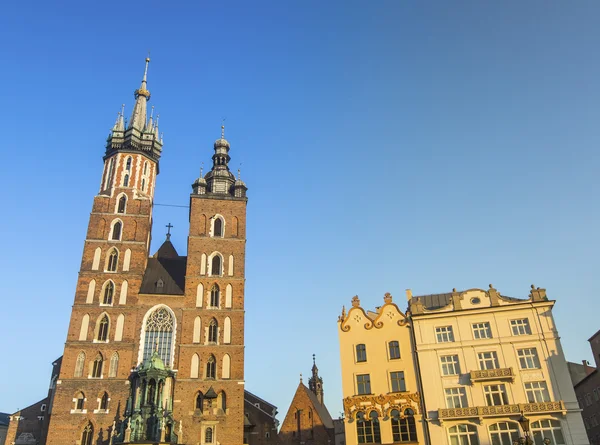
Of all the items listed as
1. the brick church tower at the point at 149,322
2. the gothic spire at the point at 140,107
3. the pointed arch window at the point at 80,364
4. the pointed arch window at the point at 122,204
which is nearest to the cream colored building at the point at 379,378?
the brick church tower at the point at 149,322

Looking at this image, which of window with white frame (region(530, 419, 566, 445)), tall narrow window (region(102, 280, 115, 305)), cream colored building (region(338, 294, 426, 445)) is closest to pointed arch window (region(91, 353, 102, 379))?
tall narrow window (region(102, 280, 115, 305))

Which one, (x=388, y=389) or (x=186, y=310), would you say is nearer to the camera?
(x=388, y=389)

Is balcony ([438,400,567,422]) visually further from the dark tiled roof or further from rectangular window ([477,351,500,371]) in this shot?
the dark tiled roof

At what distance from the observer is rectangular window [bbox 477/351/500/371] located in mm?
31500

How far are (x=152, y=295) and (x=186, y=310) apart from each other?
315 cm

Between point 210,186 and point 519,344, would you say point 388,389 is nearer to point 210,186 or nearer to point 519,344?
point 519,344

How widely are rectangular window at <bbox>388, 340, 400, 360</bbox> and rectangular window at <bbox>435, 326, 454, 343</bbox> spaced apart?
2683 millimetres

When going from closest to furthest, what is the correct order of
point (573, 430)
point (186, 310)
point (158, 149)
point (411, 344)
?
point (573, 430), point (411, 344), point (186, 310), point (158, 149)

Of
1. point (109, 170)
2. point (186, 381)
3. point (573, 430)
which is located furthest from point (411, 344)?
point (109, 170)

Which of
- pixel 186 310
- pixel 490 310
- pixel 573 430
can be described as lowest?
pixel 573 430

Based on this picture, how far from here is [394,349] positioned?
33562 millimetres

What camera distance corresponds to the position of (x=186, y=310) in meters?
42.8

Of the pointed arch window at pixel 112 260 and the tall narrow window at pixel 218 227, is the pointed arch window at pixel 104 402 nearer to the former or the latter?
the pointed arch window at pixel 112 260

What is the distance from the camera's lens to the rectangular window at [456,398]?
30.9 meters
